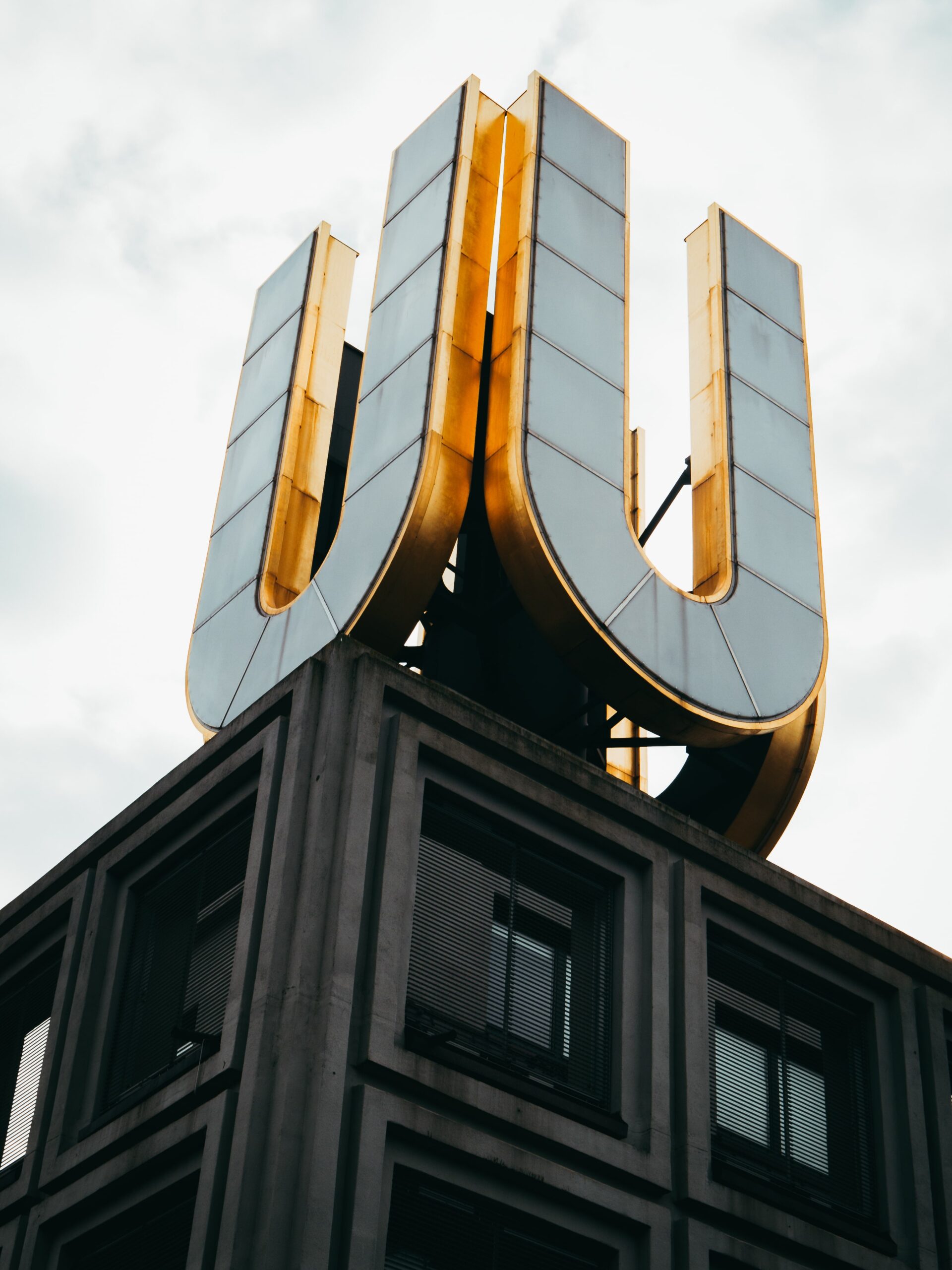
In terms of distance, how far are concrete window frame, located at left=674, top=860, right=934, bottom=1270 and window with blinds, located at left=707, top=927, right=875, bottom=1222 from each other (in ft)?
0.76

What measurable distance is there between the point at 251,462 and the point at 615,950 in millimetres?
12007

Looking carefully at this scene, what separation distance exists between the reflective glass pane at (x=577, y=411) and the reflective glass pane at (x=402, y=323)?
1.82 metres

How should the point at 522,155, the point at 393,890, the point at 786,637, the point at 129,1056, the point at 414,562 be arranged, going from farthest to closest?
the point at 522,155 < the point at 786,637 < the point at 414,562 < the point at 129,1056 < the point at 393,890

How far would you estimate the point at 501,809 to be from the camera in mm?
23359

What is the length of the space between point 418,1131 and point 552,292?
45.7 ft

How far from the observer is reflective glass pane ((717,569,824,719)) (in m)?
27.4

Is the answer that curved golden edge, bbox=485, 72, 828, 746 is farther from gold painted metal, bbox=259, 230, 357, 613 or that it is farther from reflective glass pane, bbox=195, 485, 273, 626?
reflective glass pane, bbox=195, 485, 273, 626

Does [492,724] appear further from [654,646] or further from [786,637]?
[786,637]

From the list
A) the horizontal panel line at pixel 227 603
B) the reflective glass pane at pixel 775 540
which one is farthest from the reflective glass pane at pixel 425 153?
the reflective glass pane at pixel 775 540

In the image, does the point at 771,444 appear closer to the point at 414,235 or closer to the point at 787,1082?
the point at 414,235

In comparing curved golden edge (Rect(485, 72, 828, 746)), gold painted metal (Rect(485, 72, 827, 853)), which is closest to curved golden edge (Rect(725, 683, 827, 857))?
gold painted metal (Rect(485, 72, 827, 853))

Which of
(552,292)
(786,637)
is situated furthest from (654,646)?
(552,292)

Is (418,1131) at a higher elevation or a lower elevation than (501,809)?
lower

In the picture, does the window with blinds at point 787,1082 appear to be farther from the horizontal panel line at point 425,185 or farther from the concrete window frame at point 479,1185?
the horizontal panel line at point 425,185
